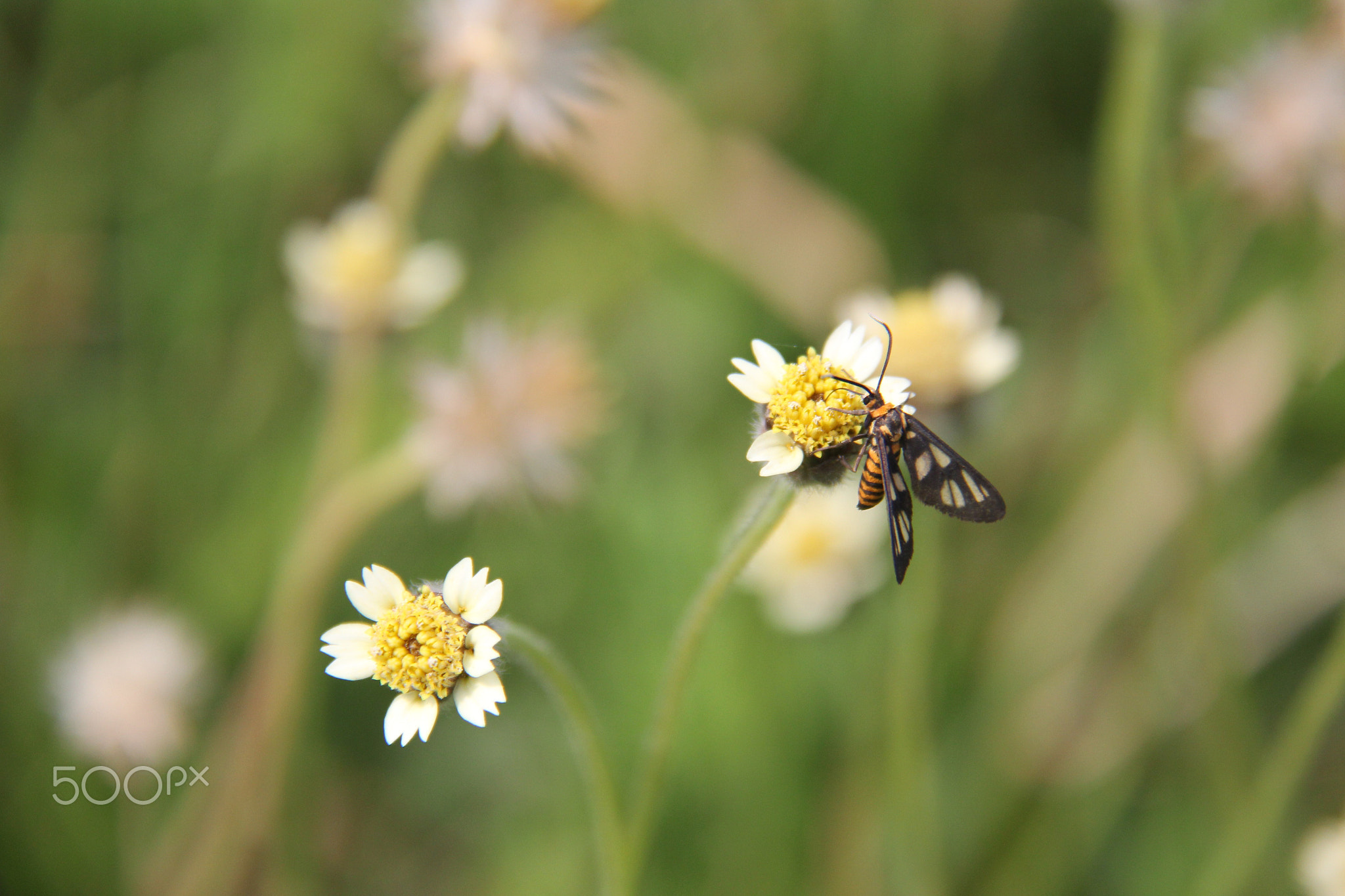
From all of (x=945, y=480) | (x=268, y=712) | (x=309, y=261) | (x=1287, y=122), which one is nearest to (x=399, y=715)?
(x=945, y=480)

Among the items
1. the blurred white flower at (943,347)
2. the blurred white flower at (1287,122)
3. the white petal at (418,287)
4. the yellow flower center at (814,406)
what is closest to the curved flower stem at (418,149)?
the white petal at (418,287)

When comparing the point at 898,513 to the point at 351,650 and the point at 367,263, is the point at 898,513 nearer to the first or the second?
the point at 351,650

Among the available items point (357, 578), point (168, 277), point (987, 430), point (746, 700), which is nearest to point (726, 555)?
point (987, 430)

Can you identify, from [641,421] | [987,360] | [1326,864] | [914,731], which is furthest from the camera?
[641,421]

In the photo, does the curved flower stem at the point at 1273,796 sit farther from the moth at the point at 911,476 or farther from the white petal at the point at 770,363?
the white petal at the point at 770,363

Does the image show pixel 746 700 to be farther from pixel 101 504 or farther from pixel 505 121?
pixel 101 504
